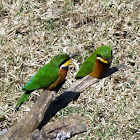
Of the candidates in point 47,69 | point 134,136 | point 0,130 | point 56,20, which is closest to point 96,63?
point 47,69

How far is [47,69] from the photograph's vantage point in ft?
15.9

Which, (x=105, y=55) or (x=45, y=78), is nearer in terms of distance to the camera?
(x=45, y=78)

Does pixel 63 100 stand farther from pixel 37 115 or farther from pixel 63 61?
pixel 37 115

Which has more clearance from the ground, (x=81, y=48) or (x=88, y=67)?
(x=88, y=67)

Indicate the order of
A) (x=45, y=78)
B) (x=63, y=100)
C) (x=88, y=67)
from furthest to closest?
(x=88, y=67)
(x=63, y=100)
(x=45, y=78)

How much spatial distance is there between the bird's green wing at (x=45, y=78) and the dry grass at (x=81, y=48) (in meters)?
1.71

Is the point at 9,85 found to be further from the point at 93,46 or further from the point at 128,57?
A: the point at 128,57

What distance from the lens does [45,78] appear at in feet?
15.9

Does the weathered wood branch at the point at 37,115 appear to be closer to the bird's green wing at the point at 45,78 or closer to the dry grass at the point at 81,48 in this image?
the bird's green wing at the point at 45,78

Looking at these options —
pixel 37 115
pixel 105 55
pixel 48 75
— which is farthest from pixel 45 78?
pixel 105 55

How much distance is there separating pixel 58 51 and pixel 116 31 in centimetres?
115

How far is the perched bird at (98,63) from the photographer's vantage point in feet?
17.7

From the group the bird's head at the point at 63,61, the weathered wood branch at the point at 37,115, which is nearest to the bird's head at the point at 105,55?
the weathered wood branch at the point at 37,115

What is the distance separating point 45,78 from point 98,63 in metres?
0.99
